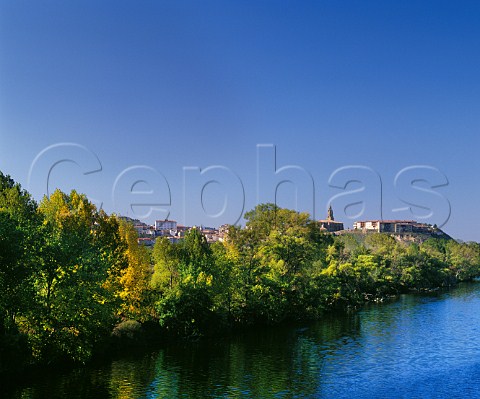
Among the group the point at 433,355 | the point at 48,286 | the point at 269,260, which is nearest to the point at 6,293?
the point at 48,286

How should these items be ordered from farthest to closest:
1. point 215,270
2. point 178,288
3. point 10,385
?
point 215,270, point 178,288, point 10,385

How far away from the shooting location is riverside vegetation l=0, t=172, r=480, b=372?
2994 centimetres

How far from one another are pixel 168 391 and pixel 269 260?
98.9ft

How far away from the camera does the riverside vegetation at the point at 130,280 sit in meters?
29.9

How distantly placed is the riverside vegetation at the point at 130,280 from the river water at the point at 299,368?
225 centimetres

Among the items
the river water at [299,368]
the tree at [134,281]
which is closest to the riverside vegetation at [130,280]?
the tree at [134,281]

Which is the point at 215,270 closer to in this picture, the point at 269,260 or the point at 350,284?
the point at 269,260

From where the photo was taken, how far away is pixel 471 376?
31.3m

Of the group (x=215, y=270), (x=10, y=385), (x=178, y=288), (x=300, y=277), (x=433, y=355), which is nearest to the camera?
(x=10, y=385)

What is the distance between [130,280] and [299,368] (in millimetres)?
14613

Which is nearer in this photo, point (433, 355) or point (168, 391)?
point (168, 391)

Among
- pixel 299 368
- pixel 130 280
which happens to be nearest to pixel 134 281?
pixel 130 280

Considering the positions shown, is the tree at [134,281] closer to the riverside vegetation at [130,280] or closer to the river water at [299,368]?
the riverside vegetation at [130,280]

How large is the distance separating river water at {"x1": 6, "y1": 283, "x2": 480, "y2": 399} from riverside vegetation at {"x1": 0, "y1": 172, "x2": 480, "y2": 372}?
2253mm
